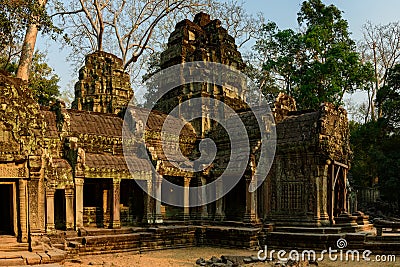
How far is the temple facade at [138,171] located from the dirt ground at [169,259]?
4.08 feet

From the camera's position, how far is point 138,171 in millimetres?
15586

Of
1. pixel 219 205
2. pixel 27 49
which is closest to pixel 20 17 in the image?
pixel 27 49

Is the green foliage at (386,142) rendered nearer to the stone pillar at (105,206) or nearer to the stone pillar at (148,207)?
the stone pillar at (148,207)

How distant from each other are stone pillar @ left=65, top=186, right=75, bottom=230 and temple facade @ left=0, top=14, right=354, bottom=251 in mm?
31

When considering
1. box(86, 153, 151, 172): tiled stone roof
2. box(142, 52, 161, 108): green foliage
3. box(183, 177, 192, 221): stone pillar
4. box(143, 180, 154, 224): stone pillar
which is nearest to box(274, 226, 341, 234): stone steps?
box(183, 177, 192, 221): stone pillar

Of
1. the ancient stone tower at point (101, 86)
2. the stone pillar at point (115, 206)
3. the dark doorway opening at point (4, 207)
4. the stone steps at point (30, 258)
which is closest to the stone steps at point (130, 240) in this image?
the stone pillar at point (115, 206)

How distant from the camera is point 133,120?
17078 millimetres

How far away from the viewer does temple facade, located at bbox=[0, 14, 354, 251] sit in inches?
425

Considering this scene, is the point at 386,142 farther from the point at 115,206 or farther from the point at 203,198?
the point at 115,206

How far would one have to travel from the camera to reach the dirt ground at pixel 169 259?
11.9 metres

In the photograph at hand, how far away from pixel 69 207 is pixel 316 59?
20495mm

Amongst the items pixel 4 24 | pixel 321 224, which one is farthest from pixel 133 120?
pixel 321 224

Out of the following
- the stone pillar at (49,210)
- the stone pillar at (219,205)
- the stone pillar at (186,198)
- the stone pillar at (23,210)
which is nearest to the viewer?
the stone pillar at (23,210)

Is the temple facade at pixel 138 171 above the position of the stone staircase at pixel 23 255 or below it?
above
